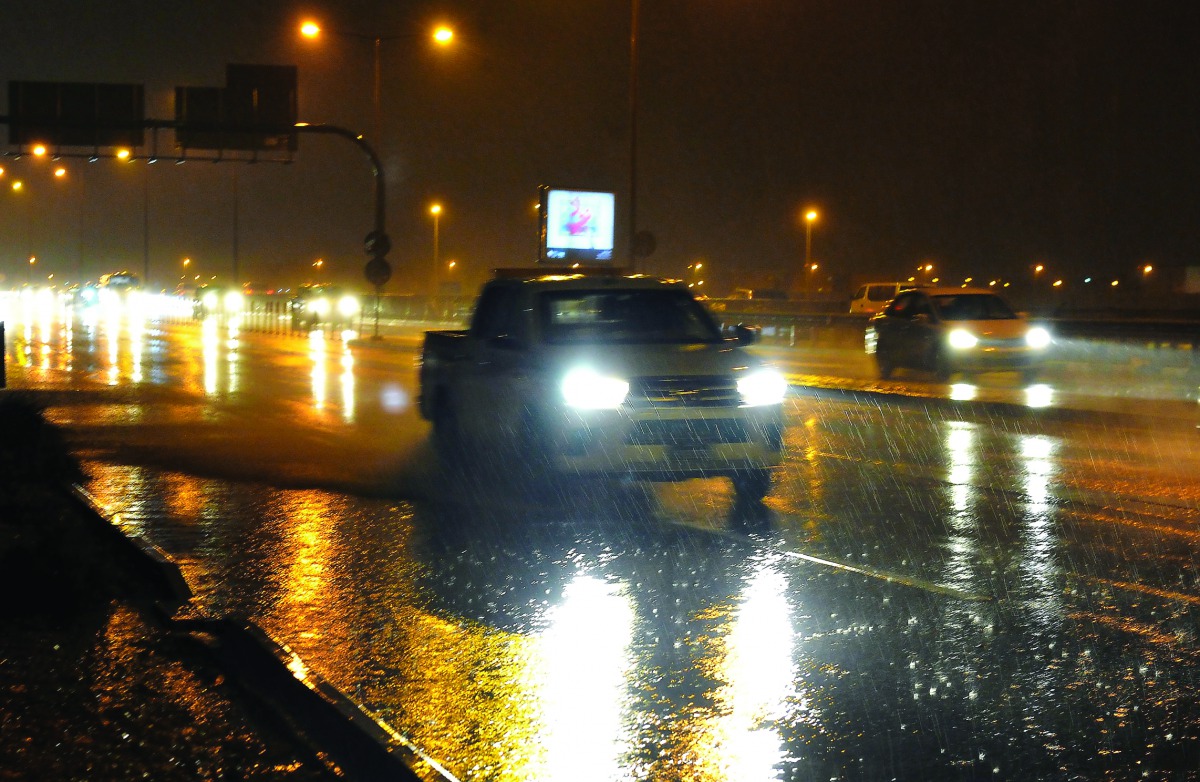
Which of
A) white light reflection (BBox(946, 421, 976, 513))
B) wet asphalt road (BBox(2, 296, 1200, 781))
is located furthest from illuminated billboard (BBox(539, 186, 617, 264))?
wet asphalt road (BBox(2, 296, 1200, 781))

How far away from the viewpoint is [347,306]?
54.3 m

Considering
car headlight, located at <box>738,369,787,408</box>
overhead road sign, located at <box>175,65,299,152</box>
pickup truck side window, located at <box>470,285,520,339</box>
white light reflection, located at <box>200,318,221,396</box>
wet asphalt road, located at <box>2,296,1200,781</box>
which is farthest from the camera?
overhead road sign, located at <box>175,65,299,152</box>

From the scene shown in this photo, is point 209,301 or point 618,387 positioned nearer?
point 618,387

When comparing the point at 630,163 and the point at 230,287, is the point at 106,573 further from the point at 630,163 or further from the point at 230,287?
the point at 230,287

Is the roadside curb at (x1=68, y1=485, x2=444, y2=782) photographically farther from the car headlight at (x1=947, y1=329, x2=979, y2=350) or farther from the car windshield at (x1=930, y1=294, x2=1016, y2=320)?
the car windshield at (x1=930, y1=294, x2=1016, y2=320)

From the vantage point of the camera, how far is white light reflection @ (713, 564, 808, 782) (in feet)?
16.0

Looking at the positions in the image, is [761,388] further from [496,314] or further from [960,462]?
[960,462]

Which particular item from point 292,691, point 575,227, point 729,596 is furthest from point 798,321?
point 292,691

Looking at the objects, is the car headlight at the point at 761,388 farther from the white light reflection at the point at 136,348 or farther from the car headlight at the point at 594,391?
the white light reflection at the point at 136,348

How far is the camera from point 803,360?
112ft

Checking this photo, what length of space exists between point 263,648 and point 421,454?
8209 millimetres

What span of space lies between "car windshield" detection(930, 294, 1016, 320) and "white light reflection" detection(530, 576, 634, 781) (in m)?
18.4

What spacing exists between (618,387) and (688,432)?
618 mm

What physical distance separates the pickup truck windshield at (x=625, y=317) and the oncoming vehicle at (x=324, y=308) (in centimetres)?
4096
